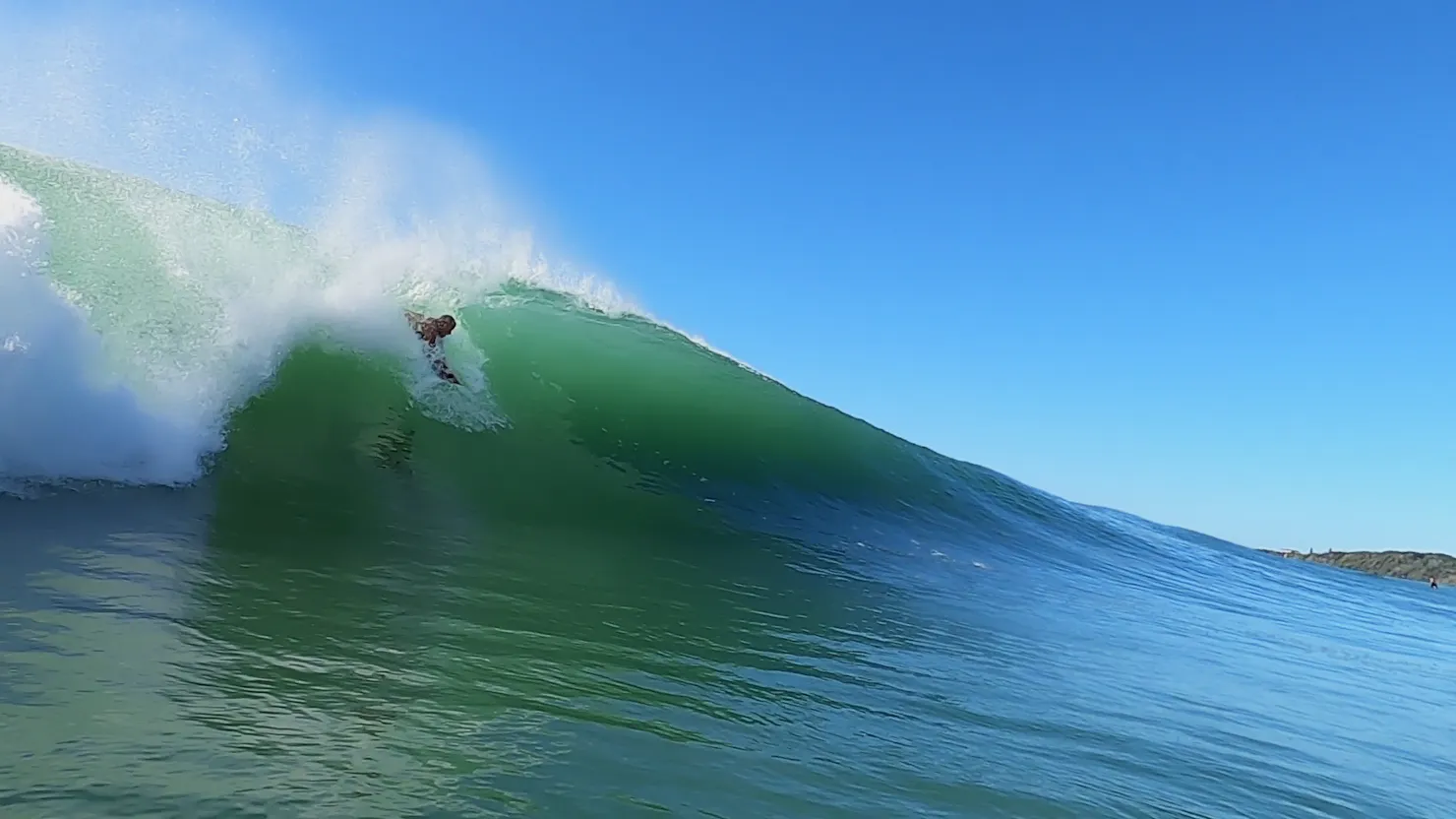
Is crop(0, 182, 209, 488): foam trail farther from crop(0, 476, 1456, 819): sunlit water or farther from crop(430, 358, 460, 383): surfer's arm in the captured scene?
crop(430, 358, 460, 383): surfer's arm

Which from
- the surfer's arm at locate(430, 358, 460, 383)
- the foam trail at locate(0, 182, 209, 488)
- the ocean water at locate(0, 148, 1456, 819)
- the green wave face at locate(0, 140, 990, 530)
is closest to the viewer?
the ocean water at locate(0, 148, 1456, 819)

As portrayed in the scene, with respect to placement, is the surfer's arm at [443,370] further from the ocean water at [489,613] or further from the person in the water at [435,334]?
the ocean water at [489,613]

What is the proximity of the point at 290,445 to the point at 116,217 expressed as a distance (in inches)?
132

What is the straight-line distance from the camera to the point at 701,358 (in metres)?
17.8

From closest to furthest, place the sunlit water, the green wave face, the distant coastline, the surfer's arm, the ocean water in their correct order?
the sunlit water, the ocean water, the green wave face, the surfer's arm, the distant coastline

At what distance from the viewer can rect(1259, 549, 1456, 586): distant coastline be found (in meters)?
60.0

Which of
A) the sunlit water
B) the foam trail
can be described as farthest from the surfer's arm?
the foam trail

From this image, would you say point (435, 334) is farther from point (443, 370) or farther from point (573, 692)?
point (573, 692)

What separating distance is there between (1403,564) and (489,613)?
74408mm

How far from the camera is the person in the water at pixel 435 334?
456 inches

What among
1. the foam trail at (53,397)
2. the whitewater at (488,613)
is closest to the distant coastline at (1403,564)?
the whitewater at (488,613)

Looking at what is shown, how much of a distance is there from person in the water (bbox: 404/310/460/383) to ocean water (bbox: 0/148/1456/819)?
30 centimetres

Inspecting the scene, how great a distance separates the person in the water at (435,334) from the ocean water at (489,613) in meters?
0.30

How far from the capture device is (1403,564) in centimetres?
6256
